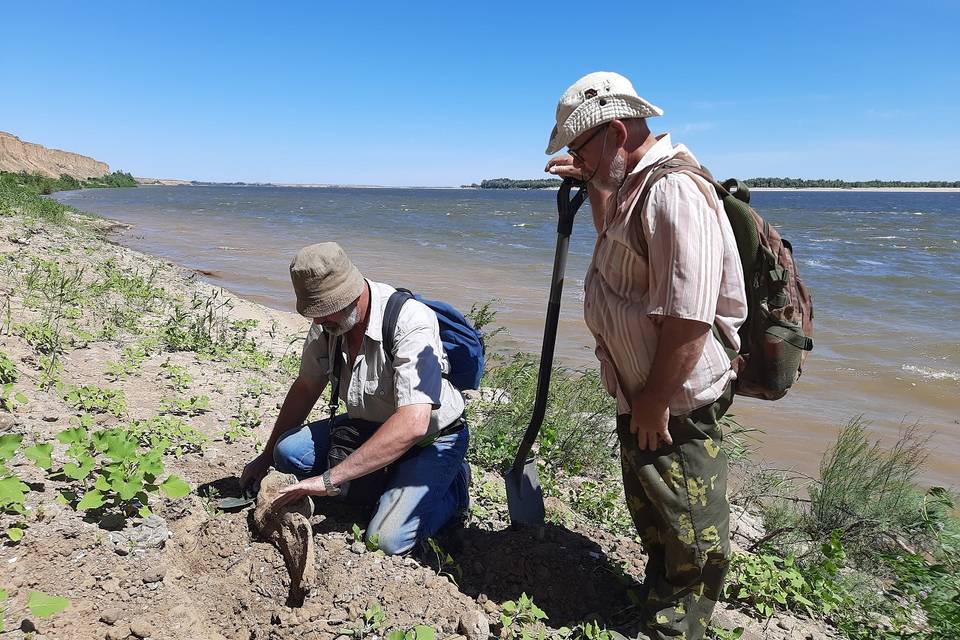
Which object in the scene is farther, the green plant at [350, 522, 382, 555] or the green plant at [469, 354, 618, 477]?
the green plant at [469, 354, 618, 477]

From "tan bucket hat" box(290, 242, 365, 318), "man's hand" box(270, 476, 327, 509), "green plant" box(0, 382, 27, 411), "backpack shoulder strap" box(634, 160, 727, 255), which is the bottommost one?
"man's hand" box(270, 476, 327, 509)

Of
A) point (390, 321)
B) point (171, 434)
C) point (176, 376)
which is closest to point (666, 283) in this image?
point (390, 321)

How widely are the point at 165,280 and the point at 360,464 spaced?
7536mm

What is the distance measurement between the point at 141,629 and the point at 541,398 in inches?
73.7

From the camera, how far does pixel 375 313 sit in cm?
281

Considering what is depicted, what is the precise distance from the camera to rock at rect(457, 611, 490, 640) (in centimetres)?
233

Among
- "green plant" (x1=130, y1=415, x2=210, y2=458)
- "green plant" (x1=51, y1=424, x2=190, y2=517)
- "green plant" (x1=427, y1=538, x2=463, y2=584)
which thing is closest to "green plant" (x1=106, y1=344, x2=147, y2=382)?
"green plant" (x1=130, y1=415, x2=210, y2=458)

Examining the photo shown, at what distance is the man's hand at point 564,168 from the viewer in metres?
2.30

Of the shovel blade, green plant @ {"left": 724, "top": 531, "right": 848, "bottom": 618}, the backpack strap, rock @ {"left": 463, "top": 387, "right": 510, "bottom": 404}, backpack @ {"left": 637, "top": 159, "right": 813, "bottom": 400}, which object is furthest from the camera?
rock @ {"left": 463, "top": 387, "right": 510, "bottom": 404}

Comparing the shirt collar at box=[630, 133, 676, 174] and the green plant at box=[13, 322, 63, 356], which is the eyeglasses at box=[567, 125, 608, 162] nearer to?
the shirt collar at box=[630, 133, 676, 174]

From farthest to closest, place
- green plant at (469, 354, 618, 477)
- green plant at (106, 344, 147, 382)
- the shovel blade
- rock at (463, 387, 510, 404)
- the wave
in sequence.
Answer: the wave
rock at (463, 387, 510, 404)
green plant at (106, 344, 147, 382)
green plant at (469, 354, 618, 477)
the shovel blade

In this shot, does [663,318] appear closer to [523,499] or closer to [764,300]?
[764,300]

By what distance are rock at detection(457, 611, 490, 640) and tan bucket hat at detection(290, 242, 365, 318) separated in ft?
4.32

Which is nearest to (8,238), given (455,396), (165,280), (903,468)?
(165,280)
